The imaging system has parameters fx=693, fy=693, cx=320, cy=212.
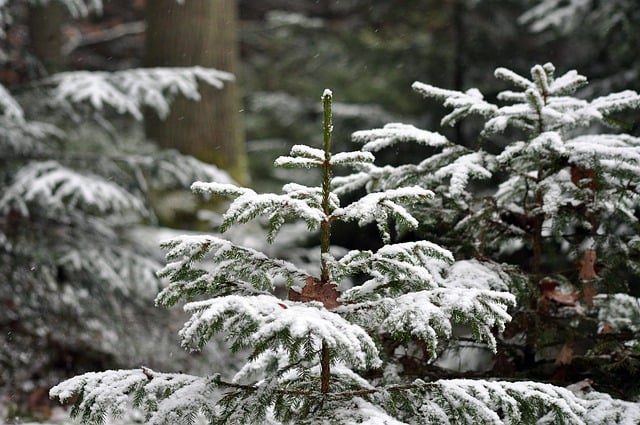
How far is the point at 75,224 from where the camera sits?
18.7 ft

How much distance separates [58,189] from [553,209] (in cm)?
362

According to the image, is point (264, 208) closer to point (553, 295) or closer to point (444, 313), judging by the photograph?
point (444, 313)

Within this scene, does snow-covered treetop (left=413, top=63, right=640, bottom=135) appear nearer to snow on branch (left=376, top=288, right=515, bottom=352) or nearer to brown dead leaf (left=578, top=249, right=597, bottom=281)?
brown dead leaf (left=578, top=249, right=597, bottom=281)

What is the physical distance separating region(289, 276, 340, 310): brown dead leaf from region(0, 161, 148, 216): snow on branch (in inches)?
118

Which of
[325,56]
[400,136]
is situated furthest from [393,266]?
[325,56]

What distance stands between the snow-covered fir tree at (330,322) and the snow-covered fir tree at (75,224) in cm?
289

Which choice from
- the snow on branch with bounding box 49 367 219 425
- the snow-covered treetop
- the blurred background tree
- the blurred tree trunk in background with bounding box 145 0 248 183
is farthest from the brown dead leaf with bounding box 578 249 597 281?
the blurred tree trunk in background with bounding box 145 0 248 183

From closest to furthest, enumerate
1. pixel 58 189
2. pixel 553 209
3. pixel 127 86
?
1. pixel 553 209
2. pixel 58 189
3. pixel 127 86

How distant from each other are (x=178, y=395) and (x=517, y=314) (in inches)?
55.6

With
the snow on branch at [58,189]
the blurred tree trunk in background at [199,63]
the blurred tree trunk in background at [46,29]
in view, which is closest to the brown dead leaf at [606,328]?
the snow on branch at [58,189]

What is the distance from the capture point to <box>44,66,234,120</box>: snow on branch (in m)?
5.01

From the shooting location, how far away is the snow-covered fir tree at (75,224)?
5.06m

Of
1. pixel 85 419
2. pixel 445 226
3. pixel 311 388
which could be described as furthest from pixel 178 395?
pixel 445 226

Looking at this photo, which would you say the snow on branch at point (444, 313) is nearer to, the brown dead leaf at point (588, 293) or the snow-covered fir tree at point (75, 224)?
the brown dead leaf at point (588, 293)
